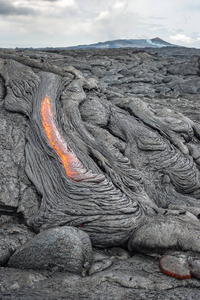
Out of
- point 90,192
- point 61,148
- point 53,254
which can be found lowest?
point 53,254

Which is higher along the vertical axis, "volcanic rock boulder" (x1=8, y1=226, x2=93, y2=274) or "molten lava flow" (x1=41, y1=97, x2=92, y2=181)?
"molten lava flow" (x1=41, y1=97, x2=92, y2=181)

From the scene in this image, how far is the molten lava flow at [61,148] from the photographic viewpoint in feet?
25.1

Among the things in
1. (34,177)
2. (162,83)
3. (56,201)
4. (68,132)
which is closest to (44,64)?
(68,132)

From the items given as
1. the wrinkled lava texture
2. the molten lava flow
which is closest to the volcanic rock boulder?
the wrinkled lava texture

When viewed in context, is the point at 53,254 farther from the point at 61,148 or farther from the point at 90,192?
the point at 61,148

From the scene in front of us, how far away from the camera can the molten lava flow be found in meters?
7.65

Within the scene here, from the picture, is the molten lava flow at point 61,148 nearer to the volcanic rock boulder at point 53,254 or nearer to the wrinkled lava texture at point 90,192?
the wrinkled lava texture at point 90,192

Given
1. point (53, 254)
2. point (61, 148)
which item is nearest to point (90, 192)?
point (61, 148)

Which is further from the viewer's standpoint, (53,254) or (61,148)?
(61,148)

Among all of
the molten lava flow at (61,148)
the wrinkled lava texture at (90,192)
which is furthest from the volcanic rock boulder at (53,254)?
the molten lava flow at (61,148)

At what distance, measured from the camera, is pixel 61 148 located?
8.45m

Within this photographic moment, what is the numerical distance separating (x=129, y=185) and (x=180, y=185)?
2489 millimetres

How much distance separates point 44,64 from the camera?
12.1 metres

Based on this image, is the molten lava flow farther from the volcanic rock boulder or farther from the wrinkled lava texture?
the volcanic rock boulder
